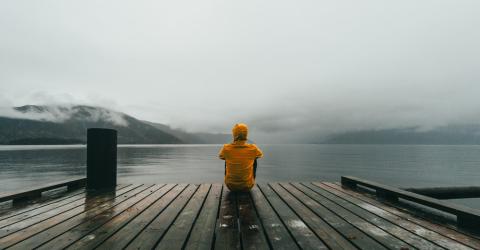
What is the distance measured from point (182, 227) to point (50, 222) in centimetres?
267

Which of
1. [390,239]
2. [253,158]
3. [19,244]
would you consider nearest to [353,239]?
[390,239]

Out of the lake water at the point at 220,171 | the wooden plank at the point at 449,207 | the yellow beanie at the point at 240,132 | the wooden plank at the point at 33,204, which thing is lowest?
the lake water at the point at 220,171

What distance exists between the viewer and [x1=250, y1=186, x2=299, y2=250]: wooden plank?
3578 millimetres

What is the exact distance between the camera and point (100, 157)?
7789mm

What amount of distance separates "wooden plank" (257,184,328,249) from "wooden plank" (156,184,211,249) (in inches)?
70.7

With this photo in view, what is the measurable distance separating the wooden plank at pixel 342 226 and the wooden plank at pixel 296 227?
21.0 inches

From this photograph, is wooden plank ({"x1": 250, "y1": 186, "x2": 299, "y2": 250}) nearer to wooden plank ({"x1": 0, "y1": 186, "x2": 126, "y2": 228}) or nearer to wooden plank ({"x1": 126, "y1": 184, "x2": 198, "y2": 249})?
wooden plank ({"x1": 126, "y1": 184, "x2": 198, "y2": 249})

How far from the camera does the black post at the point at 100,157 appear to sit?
774 cm

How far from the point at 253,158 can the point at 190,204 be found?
2122 mm

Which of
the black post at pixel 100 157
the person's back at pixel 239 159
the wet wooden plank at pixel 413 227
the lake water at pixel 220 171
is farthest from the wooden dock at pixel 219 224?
the lake water at pixel 220 171

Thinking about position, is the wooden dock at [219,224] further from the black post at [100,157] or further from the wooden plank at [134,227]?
the black post at [100,157]

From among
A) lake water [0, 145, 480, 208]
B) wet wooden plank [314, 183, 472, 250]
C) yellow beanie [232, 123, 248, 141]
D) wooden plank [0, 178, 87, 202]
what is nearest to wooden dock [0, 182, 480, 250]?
wet wooden plank [314, 183, 472, 250]

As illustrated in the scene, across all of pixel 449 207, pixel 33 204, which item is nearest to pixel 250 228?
pixel 449 207

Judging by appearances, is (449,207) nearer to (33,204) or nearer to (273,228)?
(273,228)
